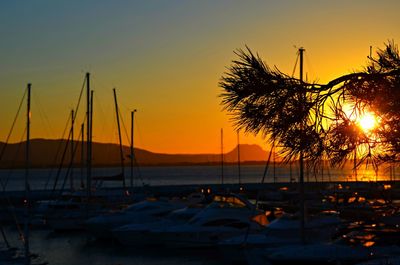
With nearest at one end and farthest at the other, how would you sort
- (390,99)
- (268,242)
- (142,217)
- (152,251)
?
(390,99)
(268,242)
(152,251)
(142,217)

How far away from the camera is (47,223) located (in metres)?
39.3

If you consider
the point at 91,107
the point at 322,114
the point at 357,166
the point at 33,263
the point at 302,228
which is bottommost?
the point at 33,263

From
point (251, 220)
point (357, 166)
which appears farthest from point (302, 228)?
point (357, 166)

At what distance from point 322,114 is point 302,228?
1569 cm

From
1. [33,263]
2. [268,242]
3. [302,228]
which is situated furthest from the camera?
[33,263]

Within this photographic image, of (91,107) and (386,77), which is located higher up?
(91,107)

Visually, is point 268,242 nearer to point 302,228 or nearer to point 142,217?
point 302,228

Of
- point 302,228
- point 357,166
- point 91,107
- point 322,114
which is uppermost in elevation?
point 91,107

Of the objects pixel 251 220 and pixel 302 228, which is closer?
pixel 302 228

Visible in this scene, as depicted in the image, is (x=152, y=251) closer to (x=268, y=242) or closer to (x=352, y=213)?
(x=268, y=242)

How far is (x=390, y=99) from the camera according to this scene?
650 cm

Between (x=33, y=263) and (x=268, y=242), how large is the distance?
10327mm

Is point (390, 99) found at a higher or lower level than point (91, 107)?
lower

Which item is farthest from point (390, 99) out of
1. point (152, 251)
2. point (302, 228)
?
point (152, 251)
